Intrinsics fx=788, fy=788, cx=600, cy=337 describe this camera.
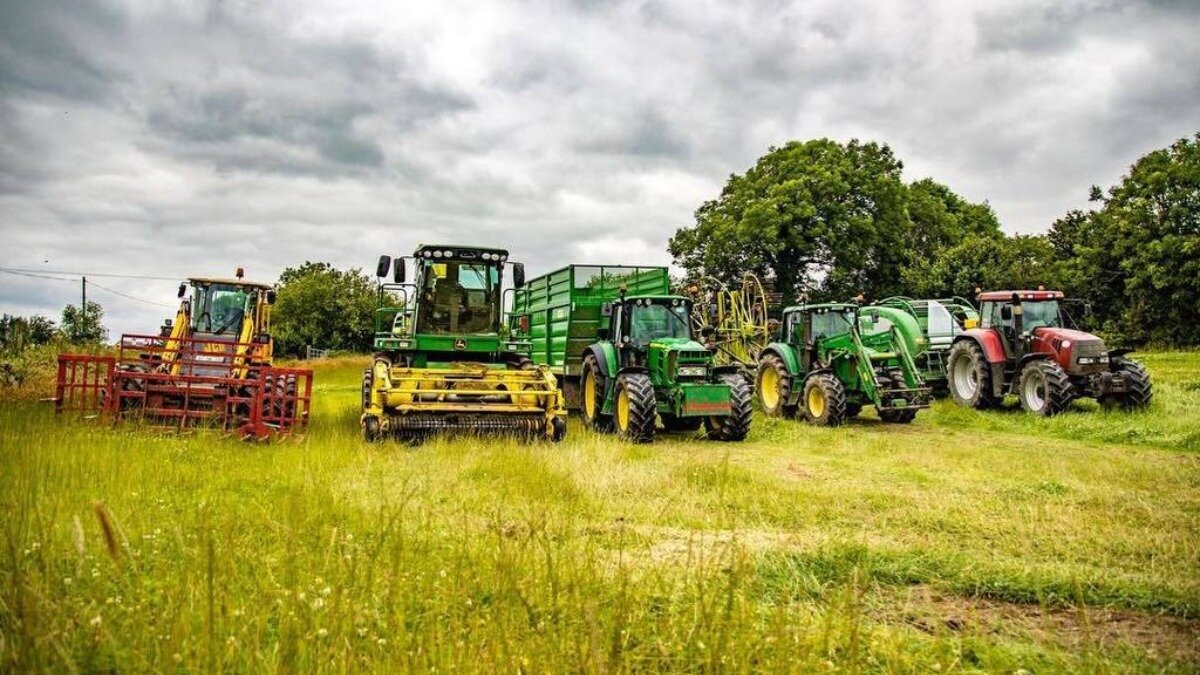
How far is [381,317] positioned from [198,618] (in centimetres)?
1102

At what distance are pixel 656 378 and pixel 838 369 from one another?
4.48m

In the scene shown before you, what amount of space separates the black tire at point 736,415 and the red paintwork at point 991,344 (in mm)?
6126

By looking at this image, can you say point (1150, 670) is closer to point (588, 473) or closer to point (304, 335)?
point (588, 473)

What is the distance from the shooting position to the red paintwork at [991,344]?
15547mm

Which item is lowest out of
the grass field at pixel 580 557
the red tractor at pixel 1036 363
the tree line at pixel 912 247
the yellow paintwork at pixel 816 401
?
the grass field at pixel 580 557

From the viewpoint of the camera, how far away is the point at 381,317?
13.6m

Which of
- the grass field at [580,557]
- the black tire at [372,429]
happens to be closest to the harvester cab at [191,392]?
the grass field at [580,557]

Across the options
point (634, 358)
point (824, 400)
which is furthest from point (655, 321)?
point (824, 400)

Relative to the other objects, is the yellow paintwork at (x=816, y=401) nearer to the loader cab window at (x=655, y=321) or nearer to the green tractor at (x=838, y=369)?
the green tractor at (x=838, y=369)

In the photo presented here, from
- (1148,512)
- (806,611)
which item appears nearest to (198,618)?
(806,611)

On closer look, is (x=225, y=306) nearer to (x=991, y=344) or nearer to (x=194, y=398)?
(x=194, y=398)

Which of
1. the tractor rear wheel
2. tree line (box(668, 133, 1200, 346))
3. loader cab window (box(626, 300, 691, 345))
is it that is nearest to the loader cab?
loader cab window (box(626, 300, 691, 345))

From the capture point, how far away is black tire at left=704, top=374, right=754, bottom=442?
40.0 feet

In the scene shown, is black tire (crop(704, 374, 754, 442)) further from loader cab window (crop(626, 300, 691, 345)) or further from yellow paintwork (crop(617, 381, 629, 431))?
yellow paintwork (crop(617, 381, 629, 431))
